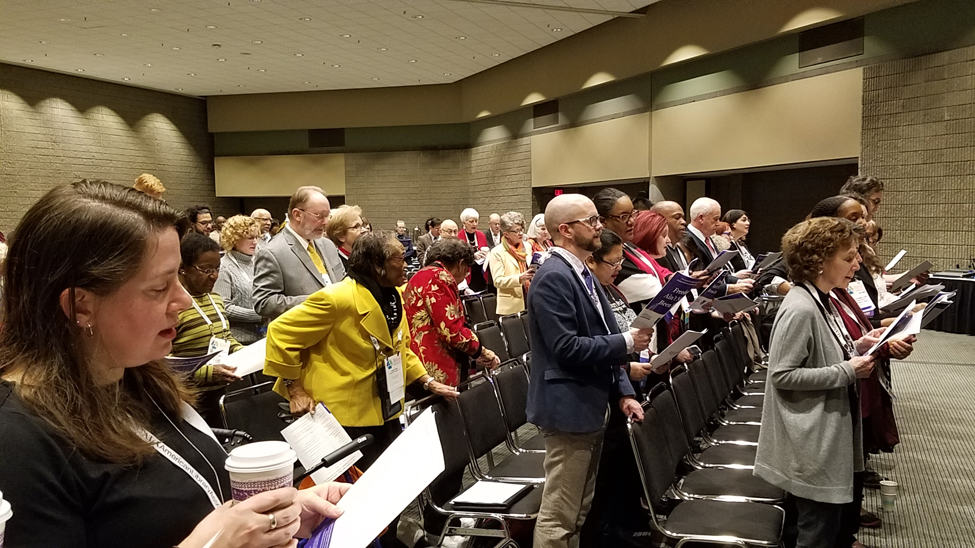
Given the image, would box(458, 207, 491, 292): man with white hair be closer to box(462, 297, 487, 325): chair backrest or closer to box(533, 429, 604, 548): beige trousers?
box(462, 297, 487, 325): chair backrest

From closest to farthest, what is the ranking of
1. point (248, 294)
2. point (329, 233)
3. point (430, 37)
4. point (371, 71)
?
point (248, 294) → point (329, 233) → point (430, 37) → point (371, 71)

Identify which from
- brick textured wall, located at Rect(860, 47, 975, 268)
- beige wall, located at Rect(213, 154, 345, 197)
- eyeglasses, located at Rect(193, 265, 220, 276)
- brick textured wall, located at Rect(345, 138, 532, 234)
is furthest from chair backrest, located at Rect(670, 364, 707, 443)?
beige wall, located at Rect(213, 154, 345, 197)

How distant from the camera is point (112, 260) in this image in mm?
918

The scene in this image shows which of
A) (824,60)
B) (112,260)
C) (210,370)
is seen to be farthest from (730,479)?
(824,60)

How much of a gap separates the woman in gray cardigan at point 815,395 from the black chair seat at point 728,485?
0.96ft

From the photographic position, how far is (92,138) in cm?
1521

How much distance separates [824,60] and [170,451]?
10312mm

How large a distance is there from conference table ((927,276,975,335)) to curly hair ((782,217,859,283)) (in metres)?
6.60

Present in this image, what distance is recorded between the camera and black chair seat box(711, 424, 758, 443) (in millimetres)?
3293

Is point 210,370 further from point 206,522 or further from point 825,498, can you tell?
point 825,498

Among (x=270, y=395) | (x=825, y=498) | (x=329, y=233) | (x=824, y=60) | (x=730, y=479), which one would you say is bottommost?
(x=730, y=479)

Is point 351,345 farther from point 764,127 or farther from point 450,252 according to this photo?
point 764,127

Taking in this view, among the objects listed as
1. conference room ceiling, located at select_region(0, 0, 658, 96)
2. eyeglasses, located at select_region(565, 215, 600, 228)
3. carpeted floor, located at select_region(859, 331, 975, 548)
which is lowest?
carpeted floor, located at select_region(859, 331, 975, 548)

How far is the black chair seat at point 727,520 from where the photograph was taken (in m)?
2.20
